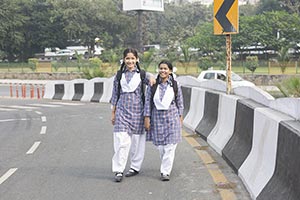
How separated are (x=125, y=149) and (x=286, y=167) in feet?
8.88

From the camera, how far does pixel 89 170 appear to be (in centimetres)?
823

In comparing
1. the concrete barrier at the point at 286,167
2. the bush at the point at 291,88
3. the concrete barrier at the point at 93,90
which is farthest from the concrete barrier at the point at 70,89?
the concrete barrier at the point at 286,167

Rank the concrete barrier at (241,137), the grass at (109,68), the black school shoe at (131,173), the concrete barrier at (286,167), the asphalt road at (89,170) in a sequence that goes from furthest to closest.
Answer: the grass at (109,68) < the black school shoe at (131,173) < the concrete barrier at (241,137) < the asphalt road at (89,170) < the concrete barrier at (286,167)

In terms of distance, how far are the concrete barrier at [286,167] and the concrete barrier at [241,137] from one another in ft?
4.91

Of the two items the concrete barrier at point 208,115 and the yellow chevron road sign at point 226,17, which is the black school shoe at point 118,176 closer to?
the concrete barrier at point 208,115

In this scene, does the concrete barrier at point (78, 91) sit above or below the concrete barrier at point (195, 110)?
below

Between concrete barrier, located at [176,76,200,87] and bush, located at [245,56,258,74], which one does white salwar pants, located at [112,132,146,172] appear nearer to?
concrete barrier, located at [176,76,200,87]

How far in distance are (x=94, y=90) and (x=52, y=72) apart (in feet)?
79.3

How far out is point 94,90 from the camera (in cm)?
2306

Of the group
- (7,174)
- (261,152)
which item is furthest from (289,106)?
(7,174)

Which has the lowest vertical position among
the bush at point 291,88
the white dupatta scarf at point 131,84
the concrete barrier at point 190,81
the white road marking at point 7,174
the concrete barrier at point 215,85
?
the white road marking at point 7,174

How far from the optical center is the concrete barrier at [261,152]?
5898mm

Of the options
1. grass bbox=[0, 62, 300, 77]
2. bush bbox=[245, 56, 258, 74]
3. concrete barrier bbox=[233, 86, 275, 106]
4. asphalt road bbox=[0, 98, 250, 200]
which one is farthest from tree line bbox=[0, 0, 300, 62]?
concrete barrier bbox=[233, 86, 275, 106]

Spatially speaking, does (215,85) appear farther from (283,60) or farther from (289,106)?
(283,60)
